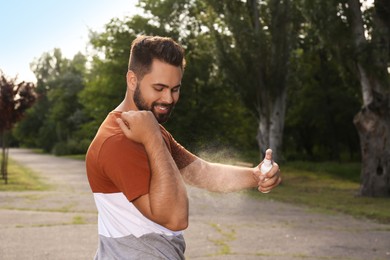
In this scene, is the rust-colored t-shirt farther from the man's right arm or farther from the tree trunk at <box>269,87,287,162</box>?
the tree trunk at <box>269,87,287,162</box>

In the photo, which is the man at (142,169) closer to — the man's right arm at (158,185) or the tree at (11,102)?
the man's right arm at (158,185)

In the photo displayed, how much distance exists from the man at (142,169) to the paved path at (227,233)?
5.00 meters

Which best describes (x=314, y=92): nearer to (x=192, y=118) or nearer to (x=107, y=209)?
(x=192, y=118)

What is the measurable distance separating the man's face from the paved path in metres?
5.10

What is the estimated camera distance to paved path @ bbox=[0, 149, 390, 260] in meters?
7.62

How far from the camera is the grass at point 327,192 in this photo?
12.9 meters

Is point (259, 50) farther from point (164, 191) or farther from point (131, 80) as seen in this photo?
point (164, 191)

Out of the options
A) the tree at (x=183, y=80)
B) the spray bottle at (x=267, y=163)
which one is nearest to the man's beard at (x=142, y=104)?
the spray bottle at (x=267, y=163)

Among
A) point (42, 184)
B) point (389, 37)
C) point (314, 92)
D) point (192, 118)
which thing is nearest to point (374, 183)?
point (389, 37)

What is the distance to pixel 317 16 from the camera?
51.4 ft

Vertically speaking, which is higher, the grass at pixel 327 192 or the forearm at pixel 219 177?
the forearm at pixel 219 177

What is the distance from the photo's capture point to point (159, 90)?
2.34 metres

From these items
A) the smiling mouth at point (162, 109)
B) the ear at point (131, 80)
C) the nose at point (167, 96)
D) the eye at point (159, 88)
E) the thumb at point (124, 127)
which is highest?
the ear at point (131, 80)

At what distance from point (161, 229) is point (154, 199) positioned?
227 millimetres
